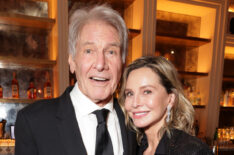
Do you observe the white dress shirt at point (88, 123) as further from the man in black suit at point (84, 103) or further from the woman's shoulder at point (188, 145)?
the woman's shoulder at point (188, 145)

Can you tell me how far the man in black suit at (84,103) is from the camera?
0.77 metres

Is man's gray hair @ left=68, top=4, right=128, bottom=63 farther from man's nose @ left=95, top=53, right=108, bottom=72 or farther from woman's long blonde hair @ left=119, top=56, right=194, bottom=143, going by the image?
woman's long blonde hair @ left=119, top=56, right=194, bottom=143

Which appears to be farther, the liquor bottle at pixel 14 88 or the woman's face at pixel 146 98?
the liquor bottle at pixel 14 88

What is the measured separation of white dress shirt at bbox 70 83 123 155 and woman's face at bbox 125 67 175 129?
16cm

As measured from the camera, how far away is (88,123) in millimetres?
879

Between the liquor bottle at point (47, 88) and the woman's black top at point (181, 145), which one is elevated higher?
the liquor bottle at point (47, 88)

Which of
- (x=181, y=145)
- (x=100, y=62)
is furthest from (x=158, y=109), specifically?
(x=100, y=62)

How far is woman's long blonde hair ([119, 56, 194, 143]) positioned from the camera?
1077 mm

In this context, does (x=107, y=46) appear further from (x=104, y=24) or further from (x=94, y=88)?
(x=94, y=88)

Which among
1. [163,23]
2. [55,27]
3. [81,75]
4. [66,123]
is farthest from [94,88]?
[163,23]

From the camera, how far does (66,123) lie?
0.81 metres

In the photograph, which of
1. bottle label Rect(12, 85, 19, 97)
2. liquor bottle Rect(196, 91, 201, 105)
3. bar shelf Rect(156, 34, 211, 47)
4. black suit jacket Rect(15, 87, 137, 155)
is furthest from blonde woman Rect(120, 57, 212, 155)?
bottle label Rect(12, 85, 19, 97)

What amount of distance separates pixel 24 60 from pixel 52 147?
3.80 feet

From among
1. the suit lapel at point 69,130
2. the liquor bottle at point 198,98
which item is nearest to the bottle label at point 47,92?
the suit lapel at point 69,130
